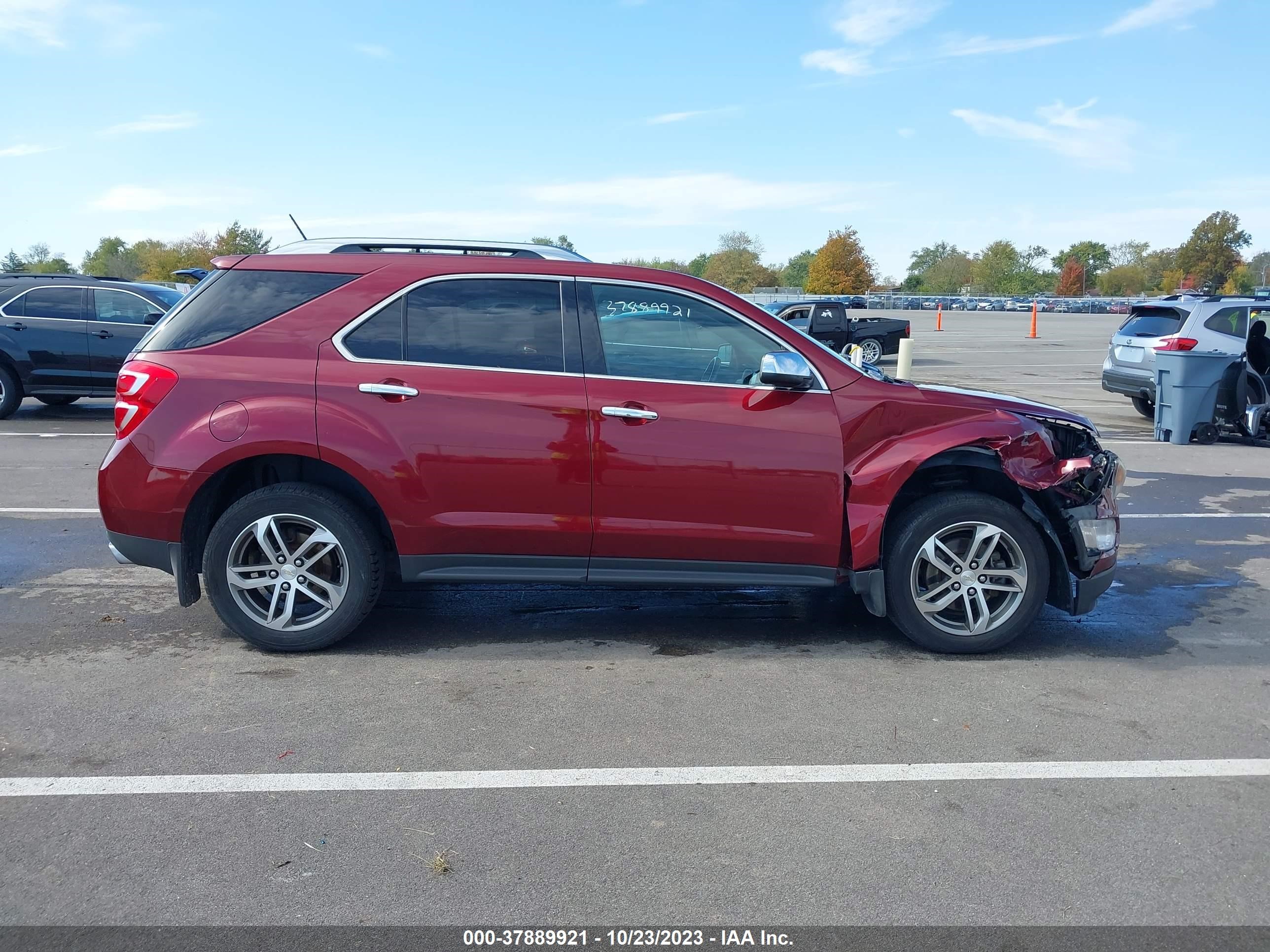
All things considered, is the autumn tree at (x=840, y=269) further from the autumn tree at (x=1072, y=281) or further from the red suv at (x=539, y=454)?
the red suv at (x=539, y=454)

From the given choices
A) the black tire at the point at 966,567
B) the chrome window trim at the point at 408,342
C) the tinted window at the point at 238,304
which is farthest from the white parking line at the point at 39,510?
the black tire at the point at 966,567

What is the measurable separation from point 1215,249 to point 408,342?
103 m

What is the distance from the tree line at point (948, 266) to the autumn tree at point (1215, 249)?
0.08 m

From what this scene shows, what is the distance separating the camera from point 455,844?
3352 millimetres

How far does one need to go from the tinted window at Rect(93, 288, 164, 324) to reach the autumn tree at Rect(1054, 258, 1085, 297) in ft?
371

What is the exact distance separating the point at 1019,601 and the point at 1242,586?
2254 mm

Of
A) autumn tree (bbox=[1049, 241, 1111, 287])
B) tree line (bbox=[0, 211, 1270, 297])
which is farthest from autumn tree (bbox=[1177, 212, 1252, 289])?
autumn tree (bbox=[1049, 241, 1111, 287])

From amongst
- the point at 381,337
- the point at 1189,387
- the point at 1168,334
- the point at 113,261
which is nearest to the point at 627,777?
the point at 381,337

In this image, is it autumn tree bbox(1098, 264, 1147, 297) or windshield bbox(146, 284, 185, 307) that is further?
autumn tree bbox(1098, 264, 1147, 297)

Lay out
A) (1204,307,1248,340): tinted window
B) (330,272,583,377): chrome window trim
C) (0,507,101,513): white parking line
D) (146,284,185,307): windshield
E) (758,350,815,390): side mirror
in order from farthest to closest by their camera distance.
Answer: (146,284,185,307): windshield < (1204,307,1248,340): tinted window < (0,507,101,513): white parking line < (330,272,583,377): chrome window trim < (758,350,815,390): side mirror

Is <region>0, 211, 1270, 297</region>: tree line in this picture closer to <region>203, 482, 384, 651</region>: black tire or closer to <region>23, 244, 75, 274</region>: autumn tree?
<region>23, 244, 75, 274</region>: autumn tree

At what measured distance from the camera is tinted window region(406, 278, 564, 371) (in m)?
5.02

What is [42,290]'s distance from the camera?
13.9 metres

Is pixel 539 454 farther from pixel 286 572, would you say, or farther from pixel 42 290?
pixel 42 290
